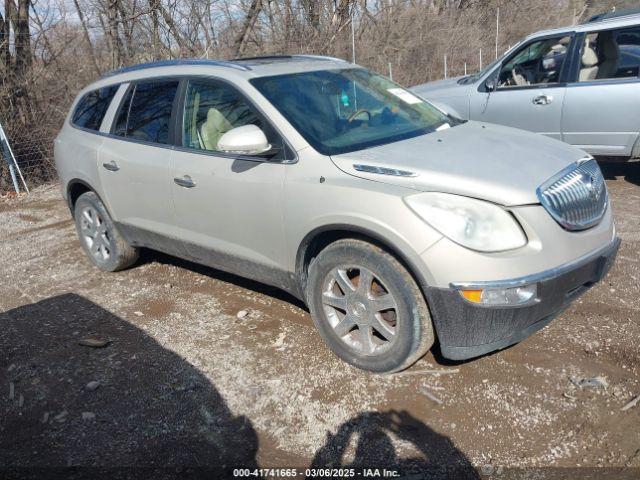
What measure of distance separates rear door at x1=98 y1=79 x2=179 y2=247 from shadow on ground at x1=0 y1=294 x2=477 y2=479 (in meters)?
0.95

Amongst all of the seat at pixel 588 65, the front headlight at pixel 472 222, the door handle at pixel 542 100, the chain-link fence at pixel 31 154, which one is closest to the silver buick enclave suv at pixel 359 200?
the front headlight at pixel 472 222

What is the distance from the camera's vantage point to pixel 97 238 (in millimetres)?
5211

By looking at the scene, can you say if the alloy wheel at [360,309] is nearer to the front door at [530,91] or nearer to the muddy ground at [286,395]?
the muddy ground at [286,395]

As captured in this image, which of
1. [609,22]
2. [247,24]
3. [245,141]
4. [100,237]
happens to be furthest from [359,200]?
[247,24]

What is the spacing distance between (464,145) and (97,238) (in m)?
3.50

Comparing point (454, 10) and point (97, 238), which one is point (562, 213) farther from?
point (454, 10)

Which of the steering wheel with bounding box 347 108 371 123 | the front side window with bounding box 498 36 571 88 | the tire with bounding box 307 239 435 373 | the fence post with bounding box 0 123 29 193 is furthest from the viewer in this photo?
the fence post with bounding box 0 123 29 193

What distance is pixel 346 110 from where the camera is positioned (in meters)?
3.73

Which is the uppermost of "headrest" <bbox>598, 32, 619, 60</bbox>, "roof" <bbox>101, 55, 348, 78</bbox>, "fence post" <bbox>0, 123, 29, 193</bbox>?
"roof" <bbox>101, 55, 348, 78</bbox>

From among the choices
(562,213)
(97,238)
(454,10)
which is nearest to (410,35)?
(454,10)

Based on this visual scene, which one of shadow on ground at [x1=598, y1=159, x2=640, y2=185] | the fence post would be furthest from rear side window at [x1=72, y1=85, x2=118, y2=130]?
shadow on ground at [x1=598, y1=159, x2=640, y2=185]

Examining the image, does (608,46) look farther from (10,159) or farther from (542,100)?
(10,159)

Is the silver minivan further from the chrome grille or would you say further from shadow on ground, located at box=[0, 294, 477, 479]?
shadow on ground, located at box=[0, 294, 477, 479]

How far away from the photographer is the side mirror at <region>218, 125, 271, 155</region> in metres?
3.28
